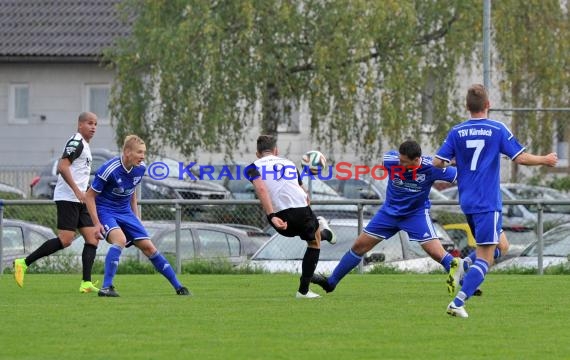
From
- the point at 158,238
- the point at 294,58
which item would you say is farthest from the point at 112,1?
the point at 158,238

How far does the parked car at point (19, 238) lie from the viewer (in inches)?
823

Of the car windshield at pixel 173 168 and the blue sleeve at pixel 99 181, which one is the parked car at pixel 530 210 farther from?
the blue sleeve at pixel 99 181

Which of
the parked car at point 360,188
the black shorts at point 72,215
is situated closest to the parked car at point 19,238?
the black shorts at point 72,215

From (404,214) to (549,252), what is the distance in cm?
627

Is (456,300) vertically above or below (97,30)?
below

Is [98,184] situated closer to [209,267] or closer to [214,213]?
[209,267]

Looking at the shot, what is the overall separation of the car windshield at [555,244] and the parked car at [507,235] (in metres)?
1.01

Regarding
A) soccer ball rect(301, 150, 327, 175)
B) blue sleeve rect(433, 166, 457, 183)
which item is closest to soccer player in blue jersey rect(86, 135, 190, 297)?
soccer ball rect(301, 150, 327, 175)

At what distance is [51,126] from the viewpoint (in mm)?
40156

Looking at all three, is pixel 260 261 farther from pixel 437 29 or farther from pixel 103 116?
pixel 103 116

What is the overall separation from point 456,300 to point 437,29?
53.5ft

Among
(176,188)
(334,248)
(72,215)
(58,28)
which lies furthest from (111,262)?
(58,28)

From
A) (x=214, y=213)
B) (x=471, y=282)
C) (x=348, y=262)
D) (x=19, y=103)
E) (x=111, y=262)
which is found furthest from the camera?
(x=19, y=103)

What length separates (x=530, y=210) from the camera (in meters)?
22.9
